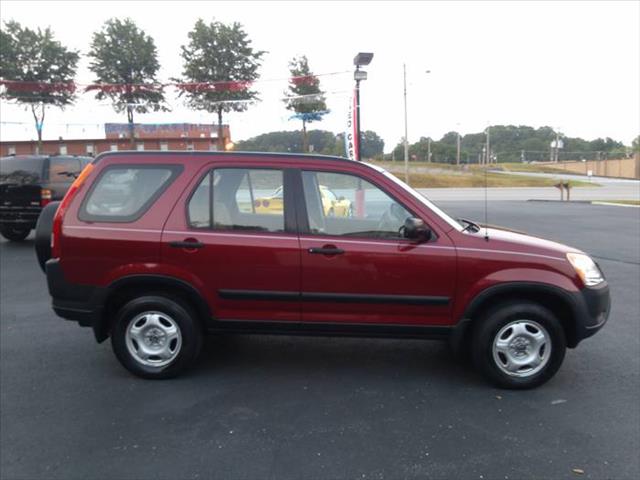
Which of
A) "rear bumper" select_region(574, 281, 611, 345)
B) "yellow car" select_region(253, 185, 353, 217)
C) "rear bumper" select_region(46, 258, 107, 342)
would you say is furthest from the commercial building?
"rear bumper" select_region(574, 281, 611, 345)

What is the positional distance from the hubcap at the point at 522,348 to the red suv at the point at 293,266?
0.01m

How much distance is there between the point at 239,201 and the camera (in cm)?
407

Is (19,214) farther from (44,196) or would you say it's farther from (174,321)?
(174,321)

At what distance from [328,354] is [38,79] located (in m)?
38.5

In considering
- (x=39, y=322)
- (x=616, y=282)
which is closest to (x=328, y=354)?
(x=39, y=322)

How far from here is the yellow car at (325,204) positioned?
399 centimetres

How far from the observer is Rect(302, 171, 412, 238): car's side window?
3946mm

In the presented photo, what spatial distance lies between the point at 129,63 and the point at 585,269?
3754cm

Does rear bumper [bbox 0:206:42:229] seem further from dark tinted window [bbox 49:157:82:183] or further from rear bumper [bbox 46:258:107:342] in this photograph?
rear bumper [bbox 46:258:107:342]

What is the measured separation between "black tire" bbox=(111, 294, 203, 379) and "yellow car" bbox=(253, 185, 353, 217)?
3.34ft

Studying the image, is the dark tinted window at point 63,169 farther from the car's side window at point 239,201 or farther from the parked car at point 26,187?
the car's side window at point 239,201

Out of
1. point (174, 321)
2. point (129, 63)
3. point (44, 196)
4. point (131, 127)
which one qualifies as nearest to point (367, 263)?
point (174, 321)

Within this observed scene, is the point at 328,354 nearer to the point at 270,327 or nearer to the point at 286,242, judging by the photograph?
the point at 270,327

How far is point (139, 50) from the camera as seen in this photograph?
119 ft
